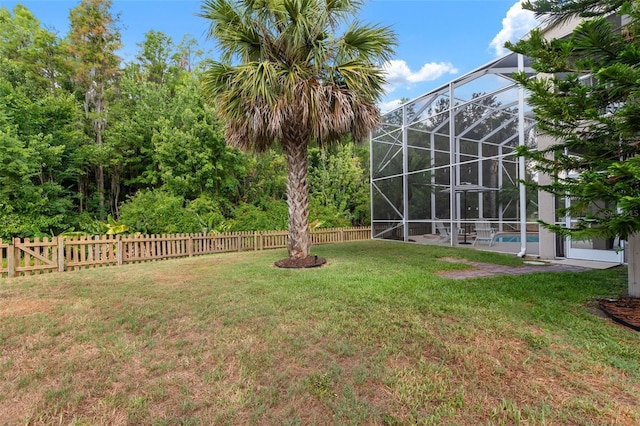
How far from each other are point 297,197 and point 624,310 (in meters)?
5.85

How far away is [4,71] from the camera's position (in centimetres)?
1105

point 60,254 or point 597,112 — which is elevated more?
point 597,112

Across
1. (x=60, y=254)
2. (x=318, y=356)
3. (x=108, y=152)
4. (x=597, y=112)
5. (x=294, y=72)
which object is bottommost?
(x=318, y=356)

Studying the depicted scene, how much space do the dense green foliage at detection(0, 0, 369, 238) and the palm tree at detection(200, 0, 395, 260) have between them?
4.86 metres

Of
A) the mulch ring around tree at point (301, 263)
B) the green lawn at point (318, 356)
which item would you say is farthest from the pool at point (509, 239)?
the mulch ring around tree at point (301, 263)

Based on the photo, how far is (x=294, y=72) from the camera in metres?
6.57

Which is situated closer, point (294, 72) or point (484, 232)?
point (294, 72)

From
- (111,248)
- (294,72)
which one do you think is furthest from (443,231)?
(111,248)

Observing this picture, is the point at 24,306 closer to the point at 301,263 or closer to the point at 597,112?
the point at 301,263

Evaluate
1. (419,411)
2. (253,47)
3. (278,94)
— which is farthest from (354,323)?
(253,47)

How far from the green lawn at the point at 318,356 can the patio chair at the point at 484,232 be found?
5620mm

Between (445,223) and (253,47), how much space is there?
28.2 feet

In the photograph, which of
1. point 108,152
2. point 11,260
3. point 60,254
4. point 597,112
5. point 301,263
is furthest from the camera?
point 108,152

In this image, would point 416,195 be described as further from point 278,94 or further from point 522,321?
point 522,321
